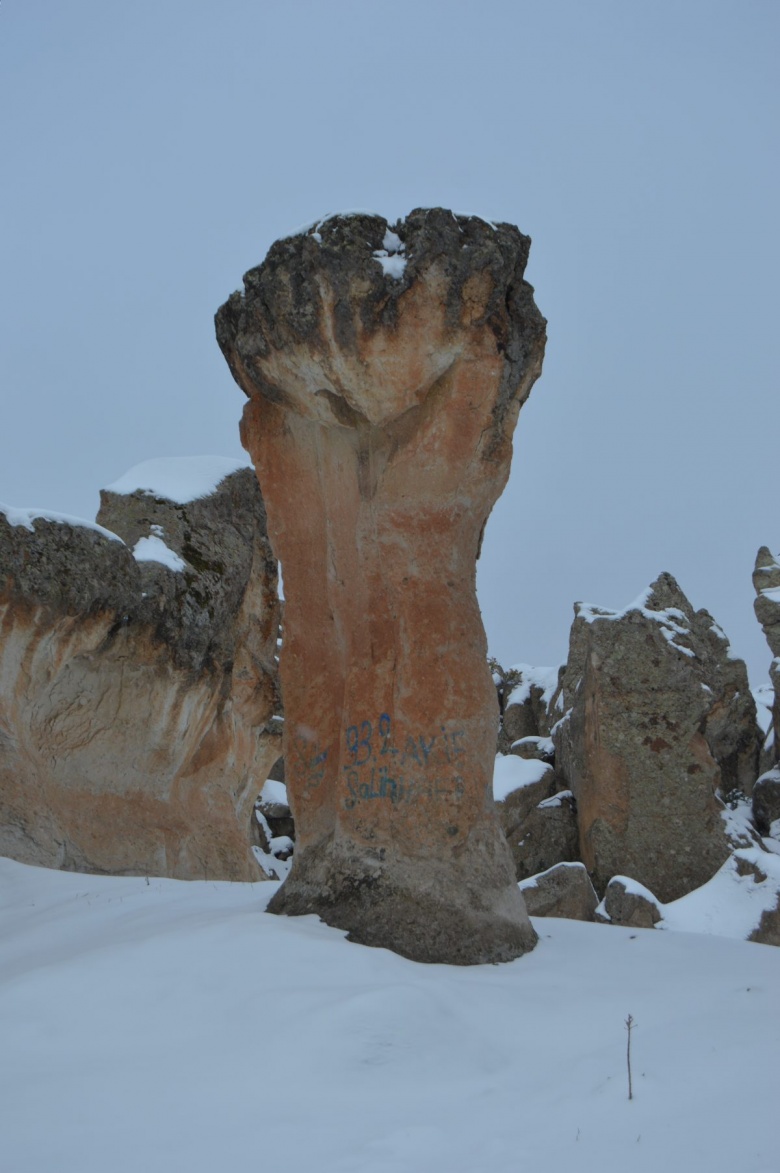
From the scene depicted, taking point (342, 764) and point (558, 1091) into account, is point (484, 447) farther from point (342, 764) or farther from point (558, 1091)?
point (558, 1091)

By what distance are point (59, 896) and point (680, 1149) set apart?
4.38 m

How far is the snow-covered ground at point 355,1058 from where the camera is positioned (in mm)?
2469

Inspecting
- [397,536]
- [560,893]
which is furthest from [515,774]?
[397,536]

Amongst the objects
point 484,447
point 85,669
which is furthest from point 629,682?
point 484,447

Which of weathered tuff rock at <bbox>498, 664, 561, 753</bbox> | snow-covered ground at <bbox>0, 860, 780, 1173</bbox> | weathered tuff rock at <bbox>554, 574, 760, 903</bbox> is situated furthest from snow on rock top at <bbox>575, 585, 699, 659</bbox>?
snow-covered ground at <bbox>0, 860, 780, 1173</bbox>

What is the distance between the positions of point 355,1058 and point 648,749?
40.6 ft

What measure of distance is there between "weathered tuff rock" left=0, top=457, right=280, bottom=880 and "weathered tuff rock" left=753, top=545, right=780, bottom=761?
1012cm

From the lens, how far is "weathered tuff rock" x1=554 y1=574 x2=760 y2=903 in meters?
14.2

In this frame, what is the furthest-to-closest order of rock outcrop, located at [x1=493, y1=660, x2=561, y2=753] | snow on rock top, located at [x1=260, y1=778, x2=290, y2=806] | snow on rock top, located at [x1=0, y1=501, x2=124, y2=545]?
rock outcrop, located at [x1=493, y1=660, x2=561, y2=753]
snow on rock top, located at [x1=260, y1=778, x2=290, y2=806]
snow on rock top, located at [x1=0, y1=501, x2=124, y2=545]

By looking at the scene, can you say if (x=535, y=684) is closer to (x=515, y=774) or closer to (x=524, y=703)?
(x=524, y=703)

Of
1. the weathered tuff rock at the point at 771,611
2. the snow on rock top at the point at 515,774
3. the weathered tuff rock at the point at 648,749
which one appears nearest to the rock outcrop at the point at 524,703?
the weathered tuff rock at the point at 771,611

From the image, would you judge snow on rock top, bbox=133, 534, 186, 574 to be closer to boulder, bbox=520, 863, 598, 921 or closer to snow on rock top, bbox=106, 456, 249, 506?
snow on rock top, bbox=106, 456, 249, 506

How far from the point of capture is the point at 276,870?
17.3 metres

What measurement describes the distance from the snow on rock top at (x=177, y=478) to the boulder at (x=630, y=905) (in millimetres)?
6423
